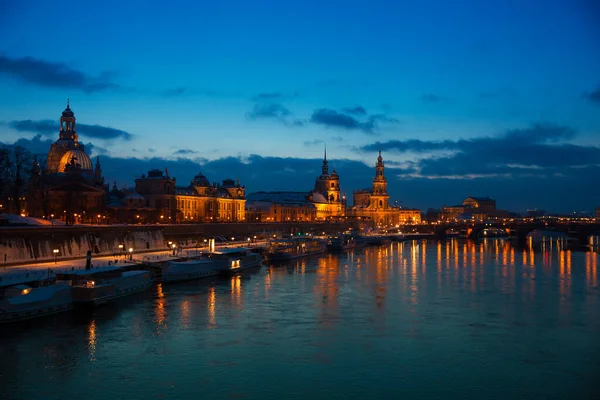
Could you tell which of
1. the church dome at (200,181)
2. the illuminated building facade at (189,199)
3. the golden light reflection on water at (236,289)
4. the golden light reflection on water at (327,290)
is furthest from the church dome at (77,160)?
the golden light reflection on water at (236,289)

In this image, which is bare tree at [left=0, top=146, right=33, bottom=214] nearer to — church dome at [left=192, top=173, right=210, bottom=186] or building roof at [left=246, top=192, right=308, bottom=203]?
church dome at [left=192, top=173, right=210, bottom=186]

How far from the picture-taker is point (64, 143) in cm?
11806

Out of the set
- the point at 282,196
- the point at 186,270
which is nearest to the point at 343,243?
the point at 186,270

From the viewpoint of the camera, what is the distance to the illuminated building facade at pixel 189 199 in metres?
114

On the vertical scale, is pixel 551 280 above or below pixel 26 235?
below

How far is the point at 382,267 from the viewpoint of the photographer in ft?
221

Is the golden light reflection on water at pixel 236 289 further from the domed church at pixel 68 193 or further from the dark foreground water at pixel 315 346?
the domed church at pixel 68 193

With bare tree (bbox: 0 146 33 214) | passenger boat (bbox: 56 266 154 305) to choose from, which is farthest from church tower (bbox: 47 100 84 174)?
passenger boat (bbox: 56 266 154 305)

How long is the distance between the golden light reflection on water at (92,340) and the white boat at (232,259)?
23.7m

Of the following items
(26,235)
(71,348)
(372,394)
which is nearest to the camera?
(372,394)

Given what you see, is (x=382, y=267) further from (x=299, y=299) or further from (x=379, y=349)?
(x=379, y=349)

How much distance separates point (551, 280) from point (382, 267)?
18.5 m


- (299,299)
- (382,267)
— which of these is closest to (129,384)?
(299,299)

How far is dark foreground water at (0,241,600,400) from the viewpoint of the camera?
22828mm
